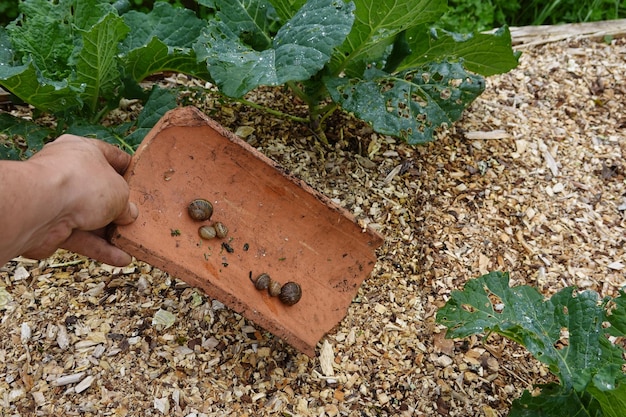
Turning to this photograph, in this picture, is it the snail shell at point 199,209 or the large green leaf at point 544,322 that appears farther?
the snail shell at point 199,209

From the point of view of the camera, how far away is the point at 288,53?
7.02 ft

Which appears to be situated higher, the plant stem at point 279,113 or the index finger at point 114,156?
the index finger at point 114,156

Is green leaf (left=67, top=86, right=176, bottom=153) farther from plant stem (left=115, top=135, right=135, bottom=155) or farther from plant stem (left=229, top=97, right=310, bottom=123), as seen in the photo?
A: plant stem (left=229, top=97, right=310, bottom=123)

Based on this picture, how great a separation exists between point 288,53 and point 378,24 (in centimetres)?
36

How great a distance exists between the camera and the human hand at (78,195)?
1.62 m

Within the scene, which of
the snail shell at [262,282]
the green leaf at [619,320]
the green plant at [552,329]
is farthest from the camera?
the snail shell at [262,282]

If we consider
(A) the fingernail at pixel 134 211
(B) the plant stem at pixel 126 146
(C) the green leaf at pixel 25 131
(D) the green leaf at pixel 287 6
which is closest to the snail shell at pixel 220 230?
(A) the fingernail at pixel 134 211

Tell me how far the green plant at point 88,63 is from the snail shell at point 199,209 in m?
0.47

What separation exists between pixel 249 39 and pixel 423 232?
1002 mm

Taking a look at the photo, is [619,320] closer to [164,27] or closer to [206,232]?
[206,232]

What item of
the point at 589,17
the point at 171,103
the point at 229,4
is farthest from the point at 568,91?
the point at 171,103

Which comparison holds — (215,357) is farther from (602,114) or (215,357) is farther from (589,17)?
(589,17)

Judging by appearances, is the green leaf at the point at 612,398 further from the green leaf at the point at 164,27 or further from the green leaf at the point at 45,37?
the green leaf at the point at 45,37

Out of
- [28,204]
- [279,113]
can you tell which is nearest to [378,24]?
[279,113]
